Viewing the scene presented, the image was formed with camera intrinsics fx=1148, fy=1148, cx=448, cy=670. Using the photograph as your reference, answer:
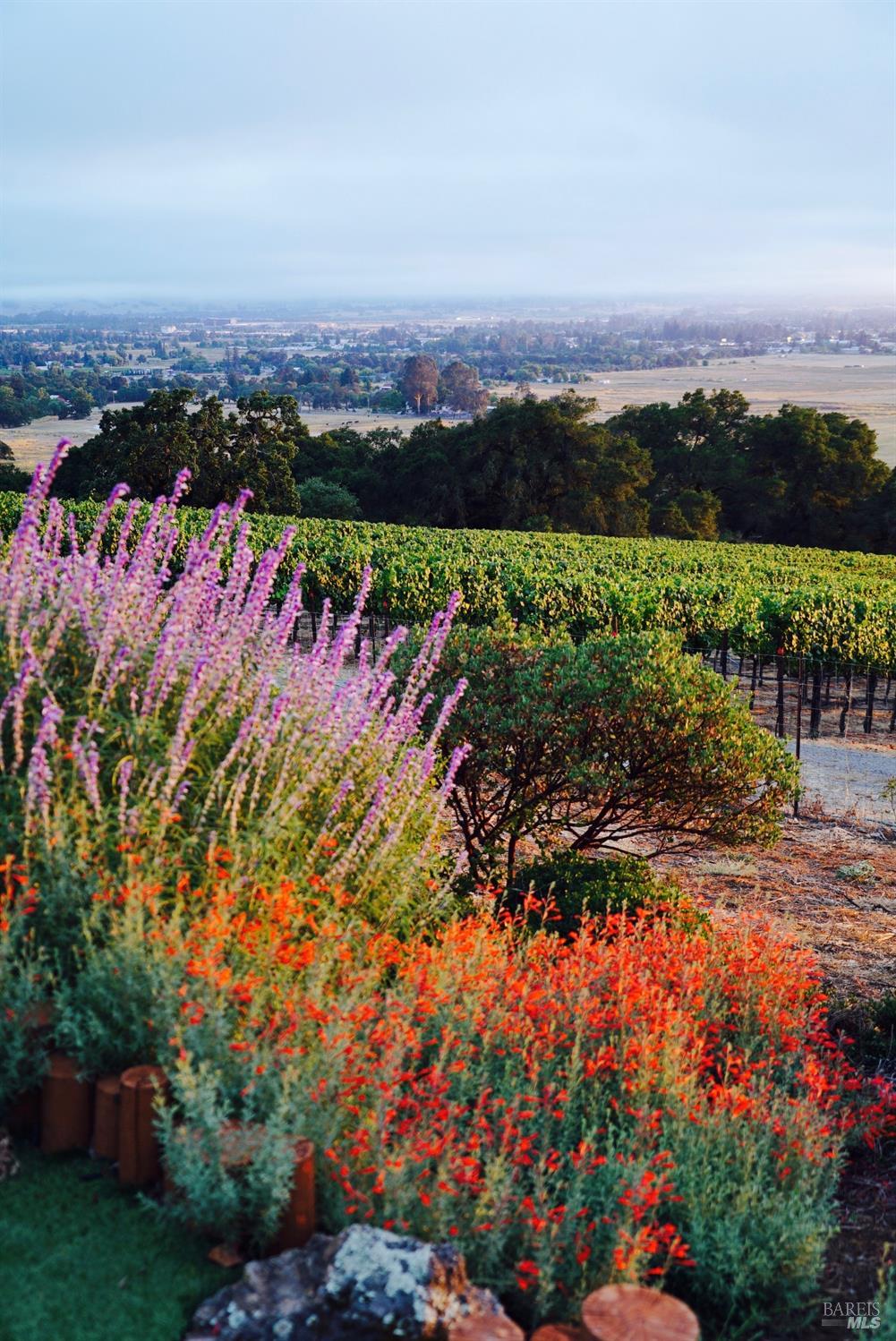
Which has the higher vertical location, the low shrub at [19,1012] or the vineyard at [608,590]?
the low shrub at [19,1012]

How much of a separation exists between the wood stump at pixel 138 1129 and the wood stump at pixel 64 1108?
19 cm

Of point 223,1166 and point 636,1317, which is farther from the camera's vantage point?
point 223,1166

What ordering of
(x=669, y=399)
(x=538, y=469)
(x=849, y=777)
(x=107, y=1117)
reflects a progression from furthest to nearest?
(x=669, y=399), (x=538, y=469), (x=849, y=777), (x=107, y=1117)

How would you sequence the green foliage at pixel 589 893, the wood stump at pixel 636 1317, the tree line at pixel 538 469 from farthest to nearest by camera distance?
the tree line at pixel 538 469
the green foliage at pixel 589 893
the wood stump at pixel 636 1317

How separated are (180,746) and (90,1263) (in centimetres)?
174

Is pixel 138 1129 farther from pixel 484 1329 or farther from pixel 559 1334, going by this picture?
pixel 559 1334

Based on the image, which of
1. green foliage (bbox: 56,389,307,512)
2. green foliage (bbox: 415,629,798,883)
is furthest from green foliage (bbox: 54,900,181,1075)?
green foliage (bbox: 56,389,307,512)

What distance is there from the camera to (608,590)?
848 inches

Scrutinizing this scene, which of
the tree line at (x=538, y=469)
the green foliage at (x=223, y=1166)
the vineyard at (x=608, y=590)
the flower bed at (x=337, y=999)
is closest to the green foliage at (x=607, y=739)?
the flower bed at (x=337, y=999)

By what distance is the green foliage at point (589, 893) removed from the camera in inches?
270

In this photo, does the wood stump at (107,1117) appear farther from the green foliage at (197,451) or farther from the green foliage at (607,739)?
the green foliage at (197,451)

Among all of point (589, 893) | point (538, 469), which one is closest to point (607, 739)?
point (589, 893)

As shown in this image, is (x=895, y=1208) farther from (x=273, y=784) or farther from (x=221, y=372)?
(x=221, y=372)

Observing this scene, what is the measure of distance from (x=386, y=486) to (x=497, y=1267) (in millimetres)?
49300
